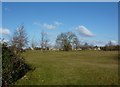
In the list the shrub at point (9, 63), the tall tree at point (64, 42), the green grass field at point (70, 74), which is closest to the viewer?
the shrub at point (9, 63)

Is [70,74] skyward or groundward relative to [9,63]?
groundward

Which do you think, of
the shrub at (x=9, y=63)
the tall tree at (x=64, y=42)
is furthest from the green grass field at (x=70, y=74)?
the tall tree at (x=64, y=42)

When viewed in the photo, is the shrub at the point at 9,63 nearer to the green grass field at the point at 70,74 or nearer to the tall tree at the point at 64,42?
the green grass field at the point at 70,74

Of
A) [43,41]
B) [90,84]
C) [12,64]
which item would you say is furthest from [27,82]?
[43,41]

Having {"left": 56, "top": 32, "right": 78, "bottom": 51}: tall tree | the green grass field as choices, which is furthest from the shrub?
{"left": 56, "top": 32, "right": 78, "bottom": 51}: tall tree

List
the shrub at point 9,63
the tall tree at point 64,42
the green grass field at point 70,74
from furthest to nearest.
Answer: the tall tree at point 64,42 → the green grass field at point 70,74 → the shrub at point 9,63

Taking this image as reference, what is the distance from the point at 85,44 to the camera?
369 ft

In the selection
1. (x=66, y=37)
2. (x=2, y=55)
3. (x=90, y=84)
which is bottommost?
(x=90, y=84)

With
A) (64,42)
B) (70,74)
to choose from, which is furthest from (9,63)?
(64,42)

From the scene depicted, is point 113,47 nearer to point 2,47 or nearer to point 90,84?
point 90,84

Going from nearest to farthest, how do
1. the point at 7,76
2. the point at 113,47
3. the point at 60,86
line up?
the point at 7,76, the point at 60,86, the point at 113,47

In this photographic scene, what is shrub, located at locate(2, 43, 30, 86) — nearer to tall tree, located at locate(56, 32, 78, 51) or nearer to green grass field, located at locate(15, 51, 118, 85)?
green grass field, located at locate(15, 51, 118, 85)

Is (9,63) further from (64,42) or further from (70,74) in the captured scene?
(64,42)

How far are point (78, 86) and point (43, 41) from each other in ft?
301
